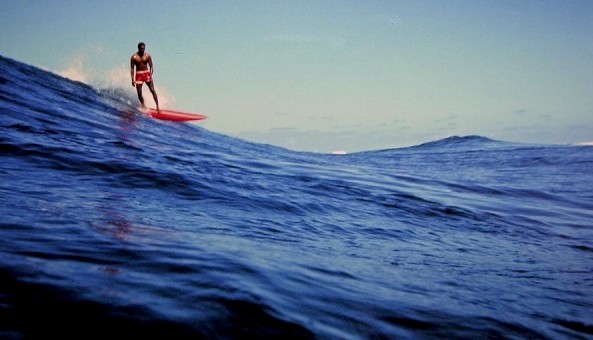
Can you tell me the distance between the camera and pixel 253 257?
81.7 inches

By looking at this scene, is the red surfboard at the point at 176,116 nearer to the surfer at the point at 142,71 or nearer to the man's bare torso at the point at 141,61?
the surfer at the point at 142,71

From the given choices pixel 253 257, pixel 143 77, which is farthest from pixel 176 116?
pixel 253 257

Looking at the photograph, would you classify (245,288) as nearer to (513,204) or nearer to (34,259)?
(34,259)

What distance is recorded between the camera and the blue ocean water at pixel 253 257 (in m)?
1.29

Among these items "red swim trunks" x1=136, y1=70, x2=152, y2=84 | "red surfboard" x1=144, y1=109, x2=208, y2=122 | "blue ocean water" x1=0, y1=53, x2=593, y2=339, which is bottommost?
"blue ocean water" x1=0, y1=53, x2=593, y2=339

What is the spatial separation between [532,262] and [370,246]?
1155mm

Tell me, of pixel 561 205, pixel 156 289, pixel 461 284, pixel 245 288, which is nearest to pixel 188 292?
pixel 156 289

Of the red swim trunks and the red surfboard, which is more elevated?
the red swim trunks

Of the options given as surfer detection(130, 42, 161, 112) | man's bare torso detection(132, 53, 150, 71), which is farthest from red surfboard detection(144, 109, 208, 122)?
man's bare torso detection(132, 53, 150, 71)

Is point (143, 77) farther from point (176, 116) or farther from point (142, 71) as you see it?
point (176, 116)

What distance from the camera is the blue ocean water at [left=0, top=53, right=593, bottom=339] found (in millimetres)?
1289

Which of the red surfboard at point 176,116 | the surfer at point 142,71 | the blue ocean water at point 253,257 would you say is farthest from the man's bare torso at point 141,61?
the blue ocean water at point 253,257

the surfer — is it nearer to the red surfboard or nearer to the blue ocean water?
the red surfboard

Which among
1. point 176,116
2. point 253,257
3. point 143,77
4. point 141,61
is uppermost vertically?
point 141,61
